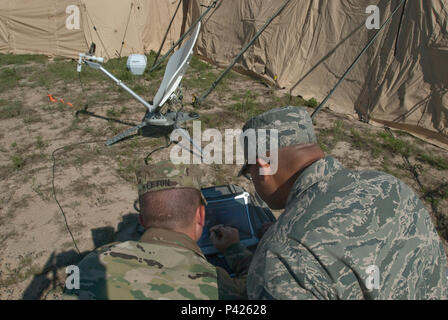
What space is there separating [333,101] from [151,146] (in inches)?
157

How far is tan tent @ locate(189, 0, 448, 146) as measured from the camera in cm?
521

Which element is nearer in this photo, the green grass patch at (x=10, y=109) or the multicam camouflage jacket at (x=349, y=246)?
the multicam camouflage jacket at (x=349, y=246)

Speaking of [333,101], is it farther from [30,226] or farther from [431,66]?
[30,226]

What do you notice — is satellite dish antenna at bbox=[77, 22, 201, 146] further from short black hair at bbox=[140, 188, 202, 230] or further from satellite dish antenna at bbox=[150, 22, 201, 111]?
short black hair at bbox=[140, 188, 202, 230]

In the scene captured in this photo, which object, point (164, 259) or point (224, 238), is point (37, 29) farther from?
point (164, 259)

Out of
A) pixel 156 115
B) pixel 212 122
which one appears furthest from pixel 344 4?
pixel 156 115

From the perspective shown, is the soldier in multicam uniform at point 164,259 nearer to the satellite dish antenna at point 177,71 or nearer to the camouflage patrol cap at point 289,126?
the camouflage patrol cap at point 289,126

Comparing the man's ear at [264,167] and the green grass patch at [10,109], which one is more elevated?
the man's ear at [264,167]

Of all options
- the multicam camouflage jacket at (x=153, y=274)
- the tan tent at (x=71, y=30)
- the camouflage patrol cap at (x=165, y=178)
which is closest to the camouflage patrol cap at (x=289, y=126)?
the camouflage patrol cap at (x=165, y=178)

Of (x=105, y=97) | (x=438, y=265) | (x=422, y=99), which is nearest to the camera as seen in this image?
(x=438, y=265)

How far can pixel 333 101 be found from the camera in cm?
668

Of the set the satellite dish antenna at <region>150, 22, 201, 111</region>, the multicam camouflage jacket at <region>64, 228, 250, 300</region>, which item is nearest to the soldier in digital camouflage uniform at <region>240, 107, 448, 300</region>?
the multicam camouflage jacket at <region>64, 228, 250, 300</region>

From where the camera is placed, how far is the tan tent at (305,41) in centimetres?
531

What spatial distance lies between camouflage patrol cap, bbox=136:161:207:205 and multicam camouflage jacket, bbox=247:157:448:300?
0.61 metres
